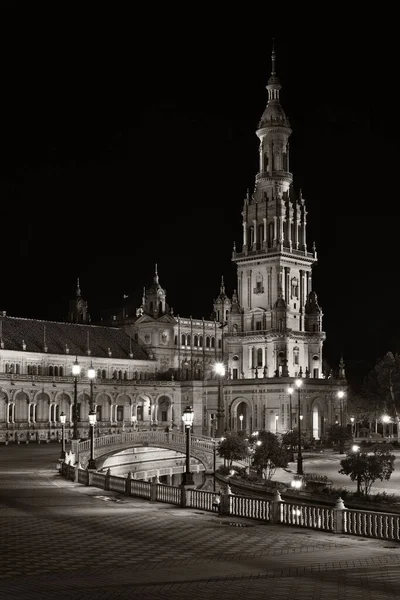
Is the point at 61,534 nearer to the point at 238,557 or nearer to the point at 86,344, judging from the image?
the point at 238,557

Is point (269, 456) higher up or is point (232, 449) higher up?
point (232, 449)

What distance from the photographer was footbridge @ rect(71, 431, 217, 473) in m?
64.4

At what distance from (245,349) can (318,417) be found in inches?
579

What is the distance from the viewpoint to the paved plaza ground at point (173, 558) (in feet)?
69.2

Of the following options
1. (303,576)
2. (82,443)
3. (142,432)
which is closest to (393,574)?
(303,576)

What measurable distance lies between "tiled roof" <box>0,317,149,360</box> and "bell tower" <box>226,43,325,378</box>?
15379 millimetres

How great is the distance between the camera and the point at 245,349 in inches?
5290

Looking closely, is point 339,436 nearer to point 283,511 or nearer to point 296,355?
point 296,355

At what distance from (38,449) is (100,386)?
40867 mm

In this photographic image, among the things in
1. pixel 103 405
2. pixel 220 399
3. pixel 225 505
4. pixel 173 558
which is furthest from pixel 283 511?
pixel 103 405

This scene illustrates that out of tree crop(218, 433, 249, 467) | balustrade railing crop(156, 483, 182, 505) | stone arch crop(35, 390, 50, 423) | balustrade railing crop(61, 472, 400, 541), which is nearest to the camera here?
balustrade railing crop(61, 472, 400, 541)

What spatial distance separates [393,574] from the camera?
23.2 metres

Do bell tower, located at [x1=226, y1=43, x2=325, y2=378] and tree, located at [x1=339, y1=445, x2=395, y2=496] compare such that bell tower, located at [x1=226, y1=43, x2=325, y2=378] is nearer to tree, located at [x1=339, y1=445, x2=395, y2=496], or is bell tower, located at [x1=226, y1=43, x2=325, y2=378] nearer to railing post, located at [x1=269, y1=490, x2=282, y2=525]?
tree, located at [x1=339, y1=445, x2=395, y2=496]

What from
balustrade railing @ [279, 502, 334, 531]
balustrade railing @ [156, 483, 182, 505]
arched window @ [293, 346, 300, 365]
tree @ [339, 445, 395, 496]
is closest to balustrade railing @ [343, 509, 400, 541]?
balustrade railing @ [279, 502, 334, 531]
